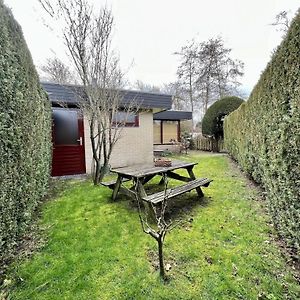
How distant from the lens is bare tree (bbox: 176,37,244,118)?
55.5ft

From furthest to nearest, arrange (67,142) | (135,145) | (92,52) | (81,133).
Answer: (135,145) → (81,133) → (67,142) → (92,52)

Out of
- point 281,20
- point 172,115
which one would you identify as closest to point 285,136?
point 281,20

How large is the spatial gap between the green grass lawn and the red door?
3274 mm

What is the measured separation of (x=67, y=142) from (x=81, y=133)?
1.80ft

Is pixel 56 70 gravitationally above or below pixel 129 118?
above

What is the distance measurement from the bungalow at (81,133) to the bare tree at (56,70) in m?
1.05

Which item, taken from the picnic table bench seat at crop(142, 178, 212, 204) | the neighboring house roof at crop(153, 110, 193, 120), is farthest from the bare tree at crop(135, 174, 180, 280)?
the neighboring house roof at crop(153, 110, 193, 120)

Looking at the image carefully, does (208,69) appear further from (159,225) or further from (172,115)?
(159,225)

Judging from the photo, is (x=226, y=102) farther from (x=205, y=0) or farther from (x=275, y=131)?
(x=275, y=131)

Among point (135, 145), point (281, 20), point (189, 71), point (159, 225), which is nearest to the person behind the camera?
point (159, 225)

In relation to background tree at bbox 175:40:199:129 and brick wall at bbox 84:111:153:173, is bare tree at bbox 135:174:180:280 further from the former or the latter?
background tree at bbox 175:40:199:129

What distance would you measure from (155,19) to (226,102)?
20.6 ft

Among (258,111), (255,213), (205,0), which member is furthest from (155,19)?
(255,213)

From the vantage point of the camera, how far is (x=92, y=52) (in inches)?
201
